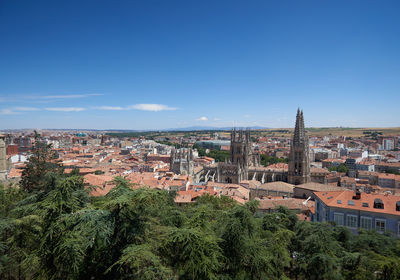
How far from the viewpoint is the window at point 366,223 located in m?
21.0

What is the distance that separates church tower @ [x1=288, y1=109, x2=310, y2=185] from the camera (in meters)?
50.2

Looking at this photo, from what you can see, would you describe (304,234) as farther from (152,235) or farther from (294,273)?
(152,235)

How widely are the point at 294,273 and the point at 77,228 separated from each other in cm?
1213

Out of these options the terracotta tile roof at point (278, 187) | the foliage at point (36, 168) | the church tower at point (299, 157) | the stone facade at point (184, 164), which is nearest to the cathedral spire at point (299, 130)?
the church tower at point (299, 157)

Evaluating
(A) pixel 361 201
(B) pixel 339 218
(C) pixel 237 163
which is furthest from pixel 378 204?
(C) pixel 237 163

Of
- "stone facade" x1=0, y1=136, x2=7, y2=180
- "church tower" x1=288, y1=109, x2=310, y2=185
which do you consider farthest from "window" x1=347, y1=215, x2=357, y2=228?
"stone facade" x1=0, y1=136, x2=7, y2=180

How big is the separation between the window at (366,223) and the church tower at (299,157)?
2941 cm

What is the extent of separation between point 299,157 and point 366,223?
30620mm

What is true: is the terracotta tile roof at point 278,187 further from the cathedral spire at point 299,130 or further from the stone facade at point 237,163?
the cathedral spire at point 299,130

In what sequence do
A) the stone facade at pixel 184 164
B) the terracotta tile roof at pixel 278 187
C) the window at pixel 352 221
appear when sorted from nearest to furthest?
the window at pixel 352 221 → the terracotta tile roof at pixel 278 187 → the stone facade at pixel 184 164

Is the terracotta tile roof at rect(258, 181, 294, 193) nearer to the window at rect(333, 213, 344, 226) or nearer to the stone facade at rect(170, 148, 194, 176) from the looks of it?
the stone facade at rect(170, 148, 194, 176)

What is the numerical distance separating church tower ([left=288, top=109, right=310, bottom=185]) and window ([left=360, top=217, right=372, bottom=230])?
29407mm

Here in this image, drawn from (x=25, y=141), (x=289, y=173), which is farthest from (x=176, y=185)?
(x=25, y=141)

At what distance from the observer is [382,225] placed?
20.6m
